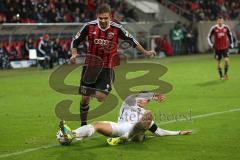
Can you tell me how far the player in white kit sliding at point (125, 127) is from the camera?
9.18 metres

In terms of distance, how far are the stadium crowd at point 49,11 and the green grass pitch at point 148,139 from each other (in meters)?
9.81

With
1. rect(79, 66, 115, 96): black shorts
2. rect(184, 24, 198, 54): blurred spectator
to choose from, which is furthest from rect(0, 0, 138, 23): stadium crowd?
rect(79, 66, 115, 96): black shorts

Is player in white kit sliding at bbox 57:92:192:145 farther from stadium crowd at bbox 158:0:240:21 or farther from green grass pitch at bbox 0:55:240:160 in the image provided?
stadium crowd at bbox 158:0:240:21

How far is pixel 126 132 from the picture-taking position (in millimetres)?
9422

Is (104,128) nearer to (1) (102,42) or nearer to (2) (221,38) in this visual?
(1) (102,42)

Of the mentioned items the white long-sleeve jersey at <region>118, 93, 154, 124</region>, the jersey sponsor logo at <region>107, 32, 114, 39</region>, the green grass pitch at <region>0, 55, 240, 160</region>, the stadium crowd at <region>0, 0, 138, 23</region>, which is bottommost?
the green grass pitch at <region>0, 55, 240, 160</region>

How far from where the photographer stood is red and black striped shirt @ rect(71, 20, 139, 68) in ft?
34.2

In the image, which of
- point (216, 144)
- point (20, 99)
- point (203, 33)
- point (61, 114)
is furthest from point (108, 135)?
point (203, 33)

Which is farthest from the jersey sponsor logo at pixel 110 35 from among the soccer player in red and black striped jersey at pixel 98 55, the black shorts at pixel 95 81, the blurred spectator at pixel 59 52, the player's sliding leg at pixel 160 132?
the blurred spectator at pixel 59 52

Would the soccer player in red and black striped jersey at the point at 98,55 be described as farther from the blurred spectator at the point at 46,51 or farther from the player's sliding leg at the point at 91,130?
the blurred spectator at the point at 46,51

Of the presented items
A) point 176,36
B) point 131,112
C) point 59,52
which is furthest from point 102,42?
point 176,36

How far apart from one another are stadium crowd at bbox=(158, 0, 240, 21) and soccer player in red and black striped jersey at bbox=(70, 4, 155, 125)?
3147 cm

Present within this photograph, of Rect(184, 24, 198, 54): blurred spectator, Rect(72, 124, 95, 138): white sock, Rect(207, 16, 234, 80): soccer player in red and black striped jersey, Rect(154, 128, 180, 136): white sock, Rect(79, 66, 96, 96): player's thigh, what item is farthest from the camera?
Rect(184, 24, 198, 54): blurred spectator

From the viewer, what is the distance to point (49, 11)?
1241 inches
